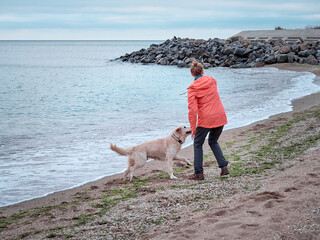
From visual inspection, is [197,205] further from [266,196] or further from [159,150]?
[159,150]

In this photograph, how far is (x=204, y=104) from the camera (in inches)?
244

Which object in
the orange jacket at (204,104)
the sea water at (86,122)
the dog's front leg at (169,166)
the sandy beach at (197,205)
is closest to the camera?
the sandy beach at (197,205)

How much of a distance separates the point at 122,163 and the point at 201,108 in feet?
9.29

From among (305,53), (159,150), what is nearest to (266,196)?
(159,150)

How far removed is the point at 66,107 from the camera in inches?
730

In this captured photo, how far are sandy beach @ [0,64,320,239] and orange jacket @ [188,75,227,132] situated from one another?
96cm

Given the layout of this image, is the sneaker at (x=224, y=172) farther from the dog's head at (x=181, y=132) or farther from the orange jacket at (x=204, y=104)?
the dog's head at (x=181, y=132)

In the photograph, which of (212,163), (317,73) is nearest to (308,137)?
(212,163)

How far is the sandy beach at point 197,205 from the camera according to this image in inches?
153

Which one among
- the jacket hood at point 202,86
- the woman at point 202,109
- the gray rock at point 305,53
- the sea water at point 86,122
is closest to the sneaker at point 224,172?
the woman at point 202,109

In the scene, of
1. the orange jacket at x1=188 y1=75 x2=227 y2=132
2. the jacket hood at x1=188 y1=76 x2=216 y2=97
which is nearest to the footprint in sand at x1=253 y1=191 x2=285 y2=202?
the orange jacket at x1=188 y1=75 x2=227 y2=132

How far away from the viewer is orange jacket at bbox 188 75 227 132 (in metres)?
6.09

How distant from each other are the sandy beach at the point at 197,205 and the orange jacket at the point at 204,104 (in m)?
0.96

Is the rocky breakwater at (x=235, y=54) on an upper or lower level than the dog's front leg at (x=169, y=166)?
upper
